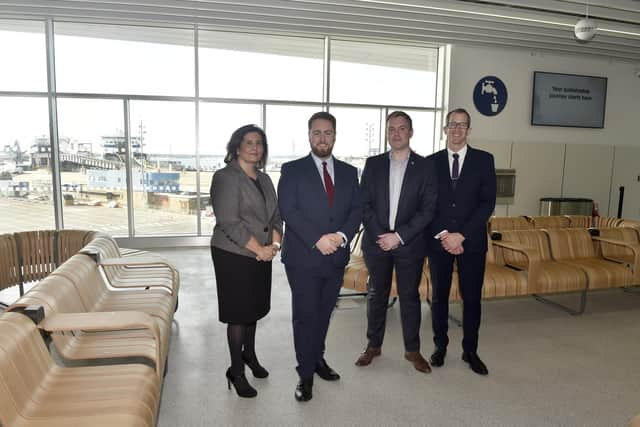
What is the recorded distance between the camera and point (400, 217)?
2.86m

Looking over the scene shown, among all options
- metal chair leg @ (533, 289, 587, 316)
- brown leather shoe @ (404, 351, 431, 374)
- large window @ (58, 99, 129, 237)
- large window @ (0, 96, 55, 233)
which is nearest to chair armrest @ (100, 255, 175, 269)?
brown leather shoe @ (404, 351, 431, 374)

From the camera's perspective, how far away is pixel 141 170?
7.36 m

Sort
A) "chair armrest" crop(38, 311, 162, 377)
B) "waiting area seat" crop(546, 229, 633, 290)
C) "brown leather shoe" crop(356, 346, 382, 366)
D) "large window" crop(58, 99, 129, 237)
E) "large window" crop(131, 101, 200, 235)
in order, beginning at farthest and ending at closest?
"large window" crop(131, 101, 200, 235)
"large window" crop(58, 99, 129, 237)
"waiting area seat" crop(546, 229, 633, 290)
"brown leather shoe" crop(356, 346, 382, 366)
"chair armrest" crop(38, 311, 162, 377)

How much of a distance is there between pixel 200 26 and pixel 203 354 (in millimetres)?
5656

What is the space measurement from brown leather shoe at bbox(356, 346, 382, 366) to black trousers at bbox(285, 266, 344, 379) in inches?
21.0

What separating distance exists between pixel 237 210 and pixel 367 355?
143cm

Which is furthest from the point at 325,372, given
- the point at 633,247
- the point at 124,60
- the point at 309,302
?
the point at 124,60

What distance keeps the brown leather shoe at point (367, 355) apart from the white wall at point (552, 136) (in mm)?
6039

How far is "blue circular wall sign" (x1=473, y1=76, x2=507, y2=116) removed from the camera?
8188 mm

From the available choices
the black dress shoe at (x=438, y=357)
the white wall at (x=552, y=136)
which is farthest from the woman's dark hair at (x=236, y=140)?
the white wall at (x=552, y=136)

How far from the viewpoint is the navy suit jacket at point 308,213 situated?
2.52 m

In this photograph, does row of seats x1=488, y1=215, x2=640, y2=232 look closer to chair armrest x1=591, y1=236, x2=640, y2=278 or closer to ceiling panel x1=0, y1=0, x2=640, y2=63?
Answer: chair armrest x1=591, y1=236, x2=640, y2=278

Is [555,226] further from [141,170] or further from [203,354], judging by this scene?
[141,170]

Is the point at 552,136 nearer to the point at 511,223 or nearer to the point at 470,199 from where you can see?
the point at 511,223
